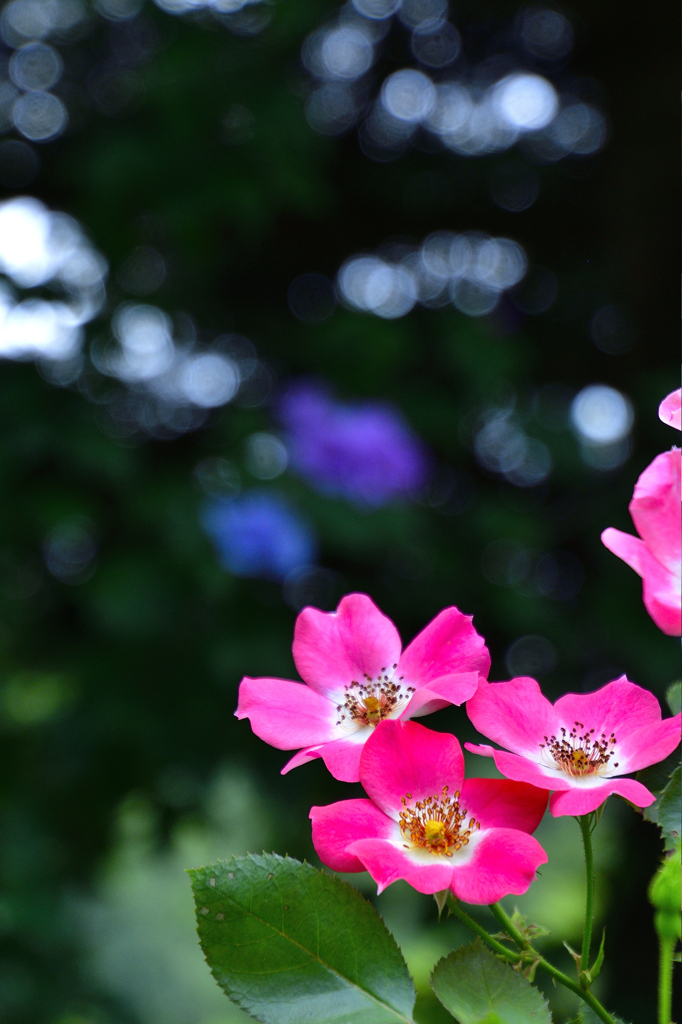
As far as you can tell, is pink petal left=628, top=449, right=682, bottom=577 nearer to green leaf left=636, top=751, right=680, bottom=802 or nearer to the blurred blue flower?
green leaf left=636, top=751, right=680, bottom=802

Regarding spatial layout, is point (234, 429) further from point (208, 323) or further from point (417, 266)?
point (417, 266)

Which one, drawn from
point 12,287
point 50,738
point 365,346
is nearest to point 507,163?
point 365,346

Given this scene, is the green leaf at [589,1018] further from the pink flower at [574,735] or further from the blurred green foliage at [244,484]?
the blurred green foliage at [244,484]

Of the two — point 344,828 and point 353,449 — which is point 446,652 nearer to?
point 344,828

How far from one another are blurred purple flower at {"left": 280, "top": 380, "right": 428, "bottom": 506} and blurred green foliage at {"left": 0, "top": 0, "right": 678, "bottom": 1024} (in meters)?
0.04

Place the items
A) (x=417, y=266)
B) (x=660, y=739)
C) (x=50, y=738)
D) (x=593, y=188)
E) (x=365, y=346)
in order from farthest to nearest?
(x=593, y=188)
(x=417, y=266)
(x=365, y=346)
(x=50, y=738)
(x=660, y=739)

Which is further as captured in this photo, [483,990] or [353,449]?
[353,449]

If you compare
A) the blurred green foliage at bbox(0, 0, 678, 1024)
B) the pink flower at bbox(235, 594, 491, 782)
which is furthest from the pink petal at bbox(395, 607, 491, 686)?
the blurred green foliage at bbox(0, 0, 678, 1024)

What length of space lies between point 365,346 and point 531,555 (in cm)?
33

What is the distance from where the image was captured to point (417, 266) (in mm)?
1319

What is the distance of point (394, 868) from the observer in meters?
0.21

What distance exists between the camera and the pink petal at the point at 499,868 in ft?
0.66

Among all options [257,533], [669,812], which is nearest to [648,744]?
[669,812]

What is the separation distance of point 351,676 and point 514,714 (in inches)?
2.4
